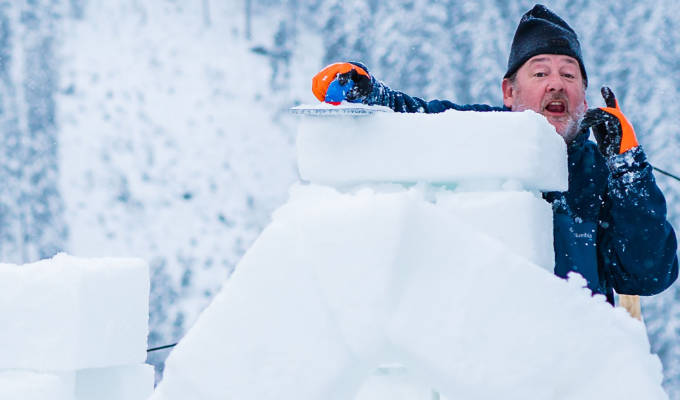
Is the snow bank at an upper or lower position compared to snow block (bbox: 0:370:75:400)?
upper

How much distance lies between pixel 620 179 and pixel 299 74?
13987 mm

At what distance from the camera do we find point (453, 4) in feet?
47.1

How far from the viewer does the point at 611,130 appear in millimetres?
1523

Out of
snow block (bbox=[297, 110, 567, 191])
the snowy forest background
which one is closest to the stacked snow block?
snow block (bbox=[297, 110, 567, 191])

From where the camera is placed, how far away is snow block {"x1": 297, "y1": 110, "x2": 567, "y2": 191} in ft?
3.93

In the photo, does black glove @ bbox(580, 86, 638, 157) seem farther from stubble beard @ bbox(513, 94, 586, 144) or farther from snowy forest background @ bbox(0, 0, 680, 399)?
snowy forest background @ bbox(0, 0, 680, 399)

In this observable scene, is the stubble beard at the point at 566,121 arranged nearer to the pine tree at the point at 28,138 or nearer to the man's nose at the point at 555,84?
the man's nose at the point at 555,84

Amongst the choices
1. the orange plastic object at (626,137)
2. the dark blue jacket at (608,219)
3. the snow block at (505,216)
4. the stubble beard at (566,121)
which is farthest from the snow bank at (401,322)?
the stubble beard at (566,121)

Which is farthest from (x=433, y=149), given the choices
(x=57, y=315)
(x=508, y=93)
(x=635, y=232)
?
(x=57, y=315)

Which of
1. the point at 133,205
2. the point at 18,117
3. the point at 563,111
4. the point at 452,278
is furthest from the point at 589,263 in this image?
the point at 18,117

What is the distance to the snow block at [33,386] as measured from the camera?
1.73 metres

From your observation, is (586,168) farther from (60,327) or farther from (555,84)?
(60,327)

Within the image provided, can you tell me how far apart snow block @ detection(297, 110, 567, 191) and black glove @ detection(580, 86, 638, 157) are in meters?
0.28

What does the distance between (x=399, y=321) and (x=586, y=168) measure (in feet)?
3.05
